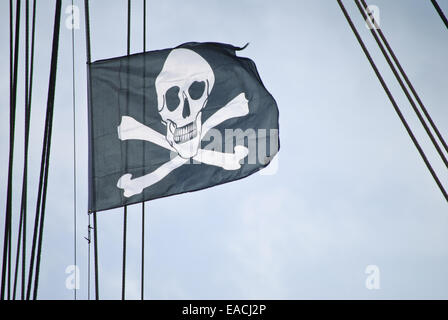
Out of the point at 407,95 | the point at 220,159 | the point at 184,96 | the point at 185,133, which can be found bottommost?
the point at 407,95

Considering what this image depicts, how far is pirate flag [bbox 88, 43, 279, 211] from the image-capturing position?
28.0 feet

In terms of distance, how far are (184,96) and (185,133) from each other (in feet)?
2.24

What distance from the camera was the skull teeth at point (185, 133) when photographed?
9.17 metres

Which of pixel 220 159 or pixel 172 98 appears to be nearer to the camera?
pixel 220 159

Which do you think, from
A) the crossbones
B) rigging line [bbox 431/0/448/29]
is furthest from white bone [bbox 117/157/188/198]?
rigging line [bbox 431/0/448/29]

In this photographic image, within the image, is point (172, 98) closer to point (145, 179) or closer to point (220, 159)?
point (220, 159)

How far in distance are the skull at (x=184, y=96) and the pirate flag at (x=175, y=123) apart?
2 cm

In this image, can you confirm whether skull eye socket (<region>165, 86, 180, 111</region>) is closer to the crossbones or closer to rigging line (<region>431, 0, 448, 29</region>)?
the crossbones

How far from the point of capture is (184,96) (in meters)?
9.53

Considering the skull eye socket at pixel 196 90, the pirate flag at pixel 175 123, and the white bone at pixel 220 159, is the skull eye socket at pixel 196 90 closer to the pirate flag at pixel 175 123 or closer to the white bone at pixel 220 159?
the pirate flag at pixel 175 123

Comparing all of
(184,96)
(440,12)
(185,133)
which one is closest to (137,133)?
(185,133)

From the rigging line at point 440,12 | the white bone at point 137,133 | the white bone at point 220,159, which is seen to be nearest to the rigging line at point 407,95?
the rigging line at point 440,12
